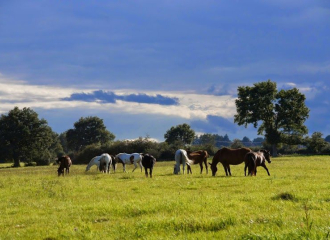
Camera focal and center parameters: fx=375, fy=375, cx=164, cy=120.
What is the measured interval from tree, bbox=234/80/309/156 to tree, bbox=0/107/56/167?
41.4 meters

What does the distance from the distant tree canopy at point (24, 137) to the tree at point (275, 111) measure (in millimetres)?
41244

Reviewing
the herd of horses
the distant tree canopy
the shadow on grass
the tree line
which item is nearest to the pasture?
the shadow on grass

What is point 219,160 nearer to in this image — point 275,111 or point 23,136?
point 275,111

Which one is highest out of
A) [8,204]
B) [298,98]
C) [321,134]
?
[298,98]

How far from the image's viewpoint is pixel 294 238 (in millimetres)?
6141

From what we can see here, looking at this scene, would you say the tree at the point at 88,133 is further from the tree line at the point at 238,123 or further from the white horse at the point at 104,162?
the white horse at the point at 104,162

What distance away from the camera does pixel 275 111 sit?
245 ft

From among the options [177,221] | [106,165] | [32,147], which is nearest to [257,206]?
[177,221]

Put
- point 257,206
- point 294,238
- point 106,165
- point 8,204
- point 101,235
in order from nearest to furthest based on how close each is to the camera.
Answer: point 294,238 → point 101,235 → point 257,206 → point 8,204 → point 106,165

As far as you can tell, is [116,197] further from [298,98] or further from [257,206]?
[298,98]

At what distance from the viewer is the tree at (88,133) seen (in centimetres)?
12462

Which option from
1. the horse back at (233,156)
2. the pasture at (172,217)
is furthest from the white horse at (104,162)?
the pasture at (172,217)

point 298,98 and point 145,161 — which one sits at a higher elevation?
point 298,98

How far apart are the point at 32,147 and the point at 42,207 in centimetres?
6905
